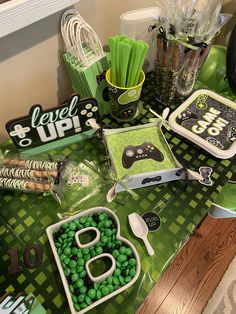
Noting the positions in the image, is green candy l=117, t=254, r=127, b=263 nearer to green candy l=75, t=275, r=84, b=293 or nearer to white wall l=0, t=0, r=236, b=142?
green candy l=75, t=275, r=84, b=293

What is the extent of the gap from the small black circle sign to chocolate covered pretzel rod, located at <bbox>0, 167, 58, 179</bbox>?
0.83 ft

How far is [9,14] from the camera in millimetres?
587

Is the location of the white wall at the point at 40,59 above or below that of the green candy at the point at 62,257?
above

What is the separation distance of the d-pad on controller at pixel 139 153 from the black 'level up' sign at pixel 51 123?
148 millimetres

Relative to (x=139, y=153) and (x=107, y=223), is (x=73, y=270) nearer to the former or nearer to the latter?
(x=107, y=223)

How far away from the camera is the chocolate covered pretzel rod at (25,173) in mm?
685

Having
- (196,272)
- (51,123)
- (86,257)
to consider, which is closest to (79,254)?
(86,257)

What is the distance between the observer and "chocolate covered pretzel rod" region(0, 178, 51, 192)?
0.67m

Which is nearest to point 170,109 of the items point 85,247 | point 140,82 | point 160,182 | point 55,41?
point 140,82

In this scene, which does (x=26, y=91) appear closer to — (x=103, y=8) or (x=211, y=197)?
(x=103, y=8)

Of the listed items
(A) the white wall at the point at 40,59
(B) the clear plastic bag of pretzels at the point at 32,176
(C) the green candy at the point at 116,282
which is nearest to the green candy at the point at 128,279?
(C) the green candy at the point at 116,282

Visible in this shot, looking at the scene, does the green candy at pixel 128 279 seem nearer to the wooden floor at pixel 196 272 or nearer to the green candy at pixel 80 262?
the green candy at pixel 80 262

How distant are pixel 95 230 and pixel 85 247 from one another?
0.04 meters

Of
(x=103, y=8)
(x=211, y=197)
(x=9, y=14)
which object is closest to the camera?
(x=9, y=14)
